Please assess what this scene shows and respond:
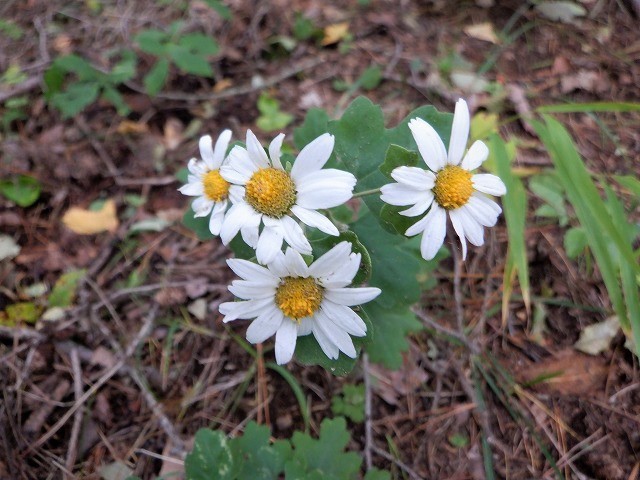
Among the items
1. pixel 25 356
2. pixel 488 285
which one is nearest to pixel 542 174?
pixel 488 285

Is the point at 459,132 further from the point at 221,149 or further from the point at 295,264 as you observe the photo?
the point at 221,149

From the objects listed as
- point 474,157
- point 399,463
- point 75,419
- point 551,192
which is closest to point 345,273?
point 474,157

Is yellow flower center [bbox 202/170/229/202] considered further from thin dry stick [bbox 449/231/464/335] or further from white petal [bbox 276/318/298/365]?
thin dry stick [bbox 449/231/464/335]

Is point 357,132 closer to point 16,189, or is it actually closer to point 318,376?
point 318,376

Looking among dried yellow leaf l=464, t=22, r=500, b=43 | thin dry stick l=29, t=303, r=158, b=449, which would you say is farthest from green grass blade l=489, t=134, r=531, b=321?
thin dry stick l=29, t=303, r=158, b=449

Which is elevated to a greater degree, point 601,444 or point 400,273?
point 400,273

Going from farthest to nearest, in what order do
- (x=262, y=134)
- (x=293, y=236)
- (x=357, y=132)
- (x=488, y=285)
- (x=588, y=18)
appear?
(x=588, y=18) < (x=262, y=134) < (x=488, y=285) < (x=357, y=132) < (x=293, y=236)

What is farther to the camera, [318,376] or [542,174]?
[542,174]
